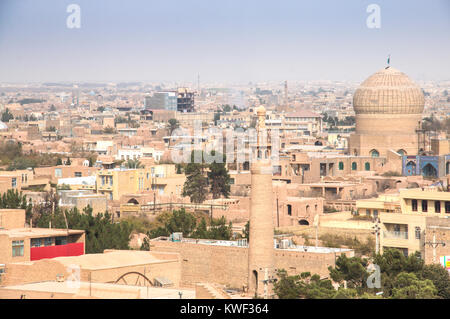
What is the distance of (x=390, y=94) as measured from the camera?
40844 millimetres

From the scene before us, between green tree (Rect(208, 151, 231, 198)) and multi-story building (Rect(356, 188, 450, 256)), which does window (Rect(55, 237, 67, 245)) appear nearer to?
multi-story building (Rect(356, 188, 450, 256))

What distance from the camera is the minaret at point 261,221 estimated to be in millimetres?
20172

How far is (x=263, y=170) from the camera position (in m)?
20.1

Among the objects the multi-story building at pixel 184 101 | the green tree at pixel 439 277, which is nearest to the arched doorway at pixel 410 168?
the green tree at pixel 439 277

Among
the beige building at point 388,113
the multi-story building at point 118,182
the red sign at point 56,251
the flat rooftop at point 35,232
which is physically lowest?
the red sign at point 56,251

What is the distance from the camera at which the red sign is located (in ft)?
75.3

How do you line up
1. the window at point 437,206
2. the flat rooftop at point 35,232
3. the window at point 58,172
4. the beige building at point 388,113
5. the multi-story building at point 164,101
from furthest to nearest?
the multi-story building at point 164,101 < the beige building at point 388,113 < the window at point 58,172 < the window at point 437,206 < the flat rooftop at point 35,232

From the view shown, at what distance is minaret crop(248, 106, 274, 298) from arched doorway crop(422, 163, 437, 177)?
61.9 feet

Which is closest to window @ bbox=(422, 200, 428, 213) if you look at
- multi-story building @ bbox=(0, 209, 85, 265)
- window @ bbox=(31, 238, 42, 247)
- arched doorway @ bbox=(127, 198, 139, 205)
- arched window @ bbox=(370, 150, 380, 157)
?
multi-story building @ bbox=(0, 209, 85, 265)

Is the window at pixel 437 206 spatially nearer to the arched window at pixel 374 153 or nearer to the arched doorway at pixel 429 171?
the arched doorway at pixel 429 171

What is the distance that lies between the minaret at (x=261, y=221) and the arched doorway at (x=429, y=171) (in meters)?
18.9

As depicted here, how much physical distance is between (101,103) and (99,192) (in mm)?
91113
